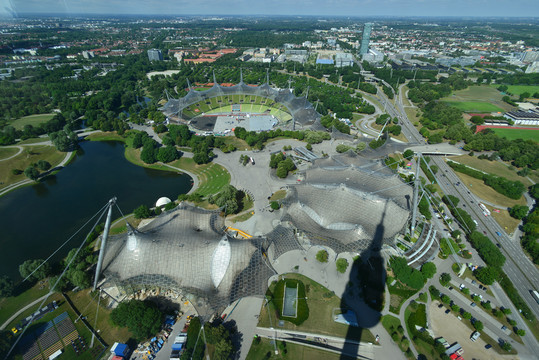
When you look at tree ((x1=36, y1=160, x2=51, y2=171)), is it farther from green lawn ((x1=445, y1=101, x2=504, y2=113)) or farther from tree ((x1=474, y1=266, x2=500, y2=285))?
green lawn ((x1=445, y1=101, x2=504, y2=113))

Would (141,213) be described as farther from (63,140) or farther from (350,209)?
(63,140)

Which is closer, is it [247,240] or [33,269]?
[247,240]

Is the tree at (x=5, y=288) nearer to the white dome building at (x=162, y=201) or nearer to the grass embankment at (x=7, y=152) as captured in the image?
the white dome building at (x=162, y=201)

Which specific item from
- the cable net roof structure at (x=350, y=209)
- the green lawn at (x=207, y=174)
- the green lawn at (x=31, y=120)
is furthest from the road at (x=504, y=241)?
the green lawn at (x=31, y=120)

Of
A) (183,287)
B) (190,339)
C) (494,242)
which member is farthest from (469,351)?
(183,287)

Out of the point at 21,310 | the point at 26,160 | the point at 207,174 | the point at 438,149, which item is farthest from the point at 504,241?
the point at 26,160

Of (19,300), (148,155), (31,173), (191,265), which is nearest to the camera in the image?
(191,265)

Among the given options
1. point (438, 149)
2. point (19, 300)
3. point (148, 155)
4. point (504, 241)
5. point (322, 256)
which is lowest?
point (19, 300)
